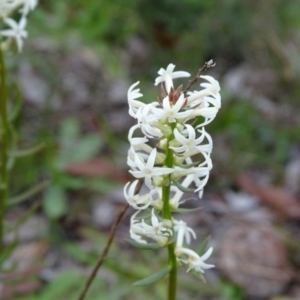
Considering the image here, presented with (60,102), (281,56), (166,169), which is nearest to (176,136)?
(166,169)

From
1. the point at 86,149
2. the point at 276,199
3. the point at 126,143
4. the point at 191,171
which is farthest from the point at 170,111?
the point at 126,143

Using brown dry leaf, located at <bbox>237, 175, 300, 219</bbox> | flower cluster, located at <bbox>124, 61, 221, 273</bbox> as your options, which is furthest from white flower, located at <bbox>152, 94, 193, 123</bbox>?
brown dry leaf, located at <bbox>237, 175, 300, 219</bbox>

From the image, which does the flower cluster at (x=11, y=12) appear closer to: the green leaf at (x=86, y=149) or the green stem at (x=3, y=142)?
the green stem at (x=3, y=142)

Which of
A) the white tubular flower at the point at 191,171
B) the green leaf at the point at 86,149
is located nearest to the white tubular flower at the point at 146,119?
the white tubular flower at the point at 191,171

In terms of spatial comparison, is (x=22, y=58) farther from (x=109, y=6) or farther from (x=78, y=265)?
(x=78, y=265)

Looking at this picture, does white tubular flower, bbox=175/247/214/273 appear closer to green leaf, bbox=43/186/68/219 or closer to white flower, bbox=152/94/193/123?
white flower, bbox=152/94/193/123

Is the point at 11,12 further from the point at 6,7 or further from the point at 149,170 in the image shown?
the point at 149,170
